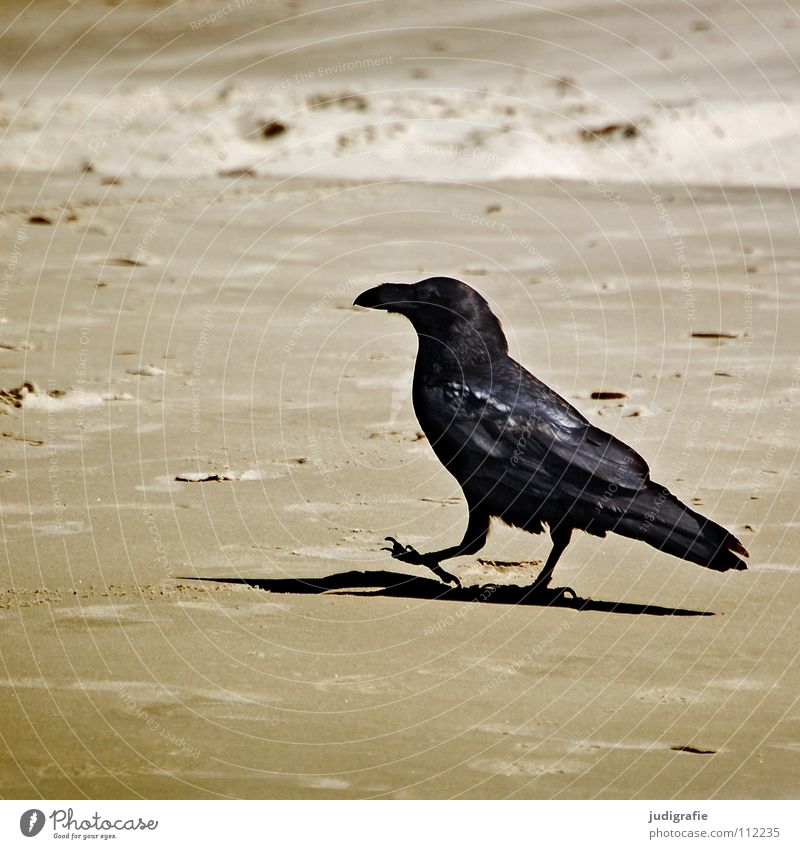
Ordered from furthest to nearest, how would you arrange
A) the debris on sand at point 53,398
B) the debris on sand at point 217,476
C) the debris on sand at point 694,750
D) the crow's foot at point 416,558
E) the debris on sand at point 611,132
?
the debris on sand at point 611,132 → the debris on sand at point 53,398 → the debris on sand at point 217,476 → the crow's foot at point 416,558 → the debris on sand at point 694,750

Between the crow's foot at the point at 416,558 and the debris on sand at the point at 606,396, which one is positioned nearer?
the crow's foot at the point at 416,558

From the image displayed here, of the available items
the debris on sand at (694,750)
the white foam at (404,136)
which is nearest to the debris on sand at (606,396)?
the debris on sand at (694,750)

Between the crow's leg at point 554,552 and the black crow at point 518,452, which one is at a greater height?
the black crow at point 518,452

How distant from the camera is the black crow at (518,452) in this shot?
5109 millimetres

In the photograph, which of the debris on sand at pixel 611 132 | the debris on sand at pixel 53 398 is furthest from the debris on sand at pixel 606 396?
the debris on sand at pixel 611 132

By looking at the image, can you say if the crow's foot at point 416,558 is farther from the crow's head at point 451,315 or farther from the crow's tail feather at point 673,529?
the crow's head at point 451,315

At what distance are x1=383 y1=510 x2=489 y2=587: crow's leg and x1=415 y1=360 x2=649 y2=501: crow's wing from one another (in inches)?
7.9

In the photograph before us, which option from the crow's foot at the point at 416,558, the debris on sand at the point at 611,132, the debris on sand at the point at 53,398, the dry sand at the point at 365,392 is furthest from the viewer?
the debris on sand at the point at 611,132

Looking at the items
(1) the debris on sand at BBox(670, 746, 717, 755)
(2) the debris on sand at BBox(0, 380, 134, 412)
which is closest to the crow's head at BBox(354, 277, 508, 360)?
(1) the debris on sand at BBox(670, 746, 717, 755)

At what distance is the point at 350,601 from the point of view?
5.21 metres

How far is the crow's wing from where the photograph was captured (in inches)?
202

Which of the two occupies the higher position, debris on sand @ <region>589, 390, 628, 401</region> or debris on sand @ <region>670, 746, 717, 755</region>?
debris on sand @ <region>589, 390, 628, 401</region>

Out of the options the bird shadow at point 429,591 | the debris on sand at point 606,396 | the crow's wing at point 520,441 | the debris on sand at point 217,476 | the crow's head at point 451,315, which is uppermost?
the crow's head at point 451,315

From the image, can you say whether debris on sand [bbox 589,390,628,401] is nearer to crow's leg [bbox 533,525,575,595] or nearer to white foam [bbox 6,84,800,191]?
crow's leg [bbox 533,525,575,595]
